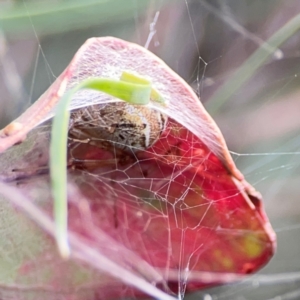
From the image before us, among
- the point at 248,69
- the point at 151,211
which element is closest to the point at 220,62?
the point at 248,69

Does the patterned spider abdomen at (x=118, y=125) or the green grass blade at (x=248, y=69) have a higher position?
the patterned spider abdomen at (x=118, y=125)

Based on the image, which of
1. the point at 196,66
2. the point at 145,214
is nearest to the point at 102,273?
the point at 145,214

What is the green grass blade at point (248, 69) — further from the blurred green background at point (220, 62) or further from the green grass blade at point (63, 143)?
the green grass blade at point (63, 143)

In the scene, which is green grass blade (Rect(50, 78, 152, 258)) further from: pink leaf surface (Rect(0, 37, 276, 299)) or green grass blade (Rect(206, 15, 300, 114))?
green grass blade (Rect(206, 15, 300, 114))

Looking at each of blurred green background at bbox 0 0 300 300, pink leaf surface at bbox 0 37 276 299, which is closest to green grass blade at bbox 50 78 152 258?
pink leaf surface at bbox 0 37 276 299

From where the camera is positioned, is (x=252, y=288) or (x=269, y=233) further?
(x=252, y=288)

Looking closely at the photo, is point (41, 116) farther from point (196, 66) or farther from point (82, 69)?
point (196, 66)

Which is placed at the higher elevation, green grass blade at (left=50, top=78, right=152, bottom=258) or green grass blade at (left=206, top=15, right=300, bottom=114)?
green grass blade at (left=50, top=78, right=152, bottom=258)

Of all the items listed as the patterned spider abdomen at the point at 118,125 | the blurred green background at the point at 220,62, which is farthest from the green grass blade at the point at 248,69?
the patterned spider abdomen at the point at 118,125
